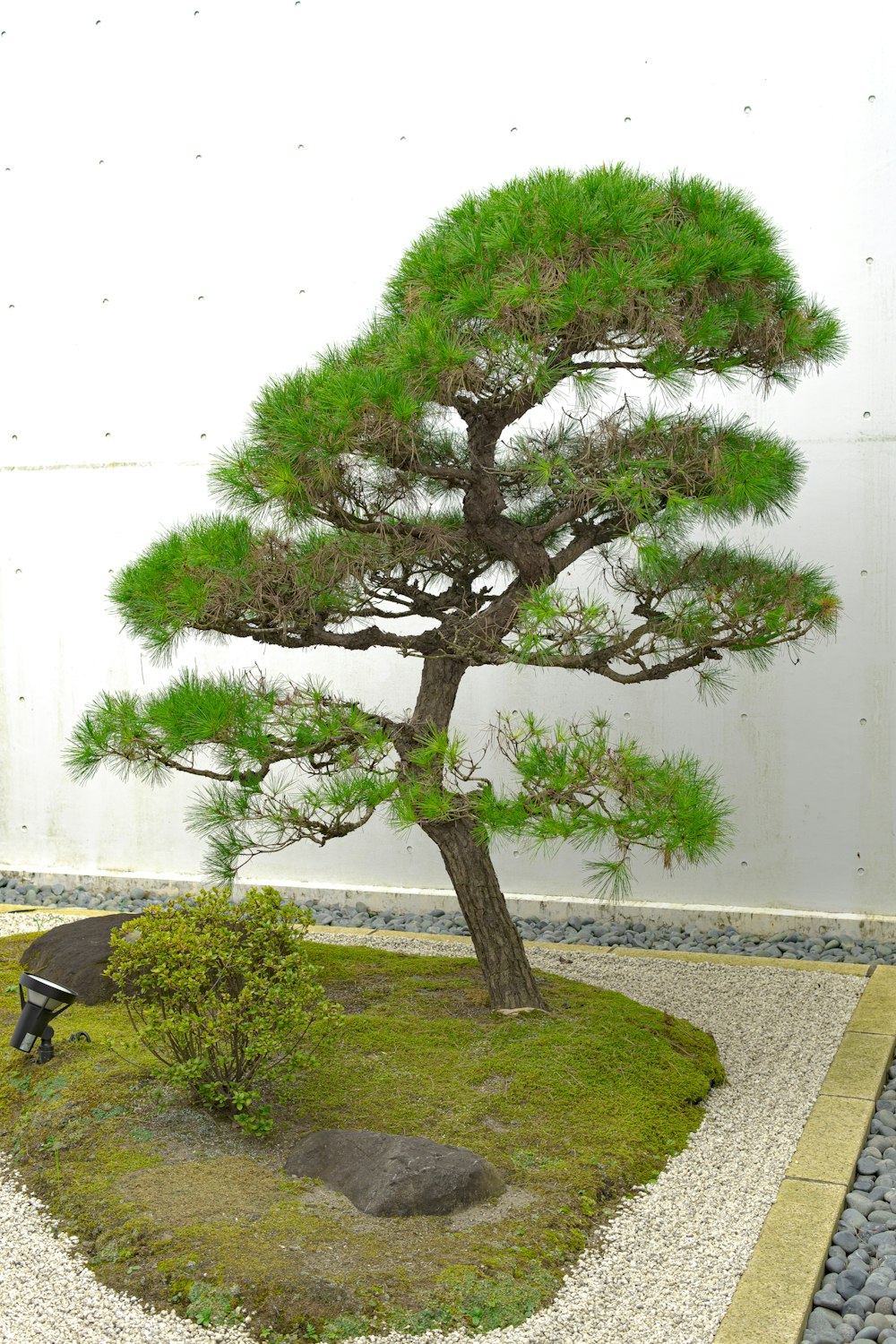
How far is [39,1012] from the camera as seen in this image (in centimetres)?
291

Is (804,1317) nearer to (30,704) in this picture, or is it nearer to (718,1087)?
(718,1087)

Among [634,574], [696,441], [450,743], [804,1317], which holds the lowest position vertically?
[804,1317]

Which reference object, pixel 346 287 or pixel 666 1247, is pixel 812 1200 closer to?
pixel 666 1247

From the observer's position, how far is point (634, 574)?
10.3 ft

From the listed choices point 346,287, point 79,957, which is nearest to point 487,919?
point 79,957

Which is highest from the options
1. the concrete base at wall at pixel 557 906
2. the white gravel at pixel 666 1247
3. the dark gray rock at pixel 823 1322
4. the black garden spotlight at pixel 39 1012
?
the concrete base at wall at pixel 557 906

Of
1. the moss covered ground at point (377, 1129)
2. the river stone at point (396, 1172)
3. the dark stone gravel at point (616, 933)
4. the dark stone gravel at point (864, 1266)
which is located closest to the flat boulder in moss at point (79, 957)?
the moss covered ground at point (377, 1129)

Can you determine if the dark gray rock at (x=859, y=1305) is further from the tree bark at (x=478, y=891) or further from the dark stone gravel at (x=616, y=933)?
the dark stone gravel at (x=616, y=933)

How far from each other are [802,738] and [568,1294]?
281 centimetres

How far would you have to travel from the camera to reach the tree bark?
320 centimetres

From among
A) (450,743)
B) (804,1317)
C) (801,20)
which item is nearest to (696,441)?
(450,743)

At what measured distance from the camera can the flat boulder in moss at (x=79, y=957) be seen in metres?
3.52

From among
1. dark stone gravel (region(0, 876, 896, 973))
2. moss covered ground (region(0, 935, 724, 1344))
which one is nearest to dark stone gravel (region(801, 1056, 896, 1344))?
moss covered ground (region(0, 935, 724, 1344))

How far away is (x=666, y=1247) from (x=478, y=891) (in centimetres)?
115
